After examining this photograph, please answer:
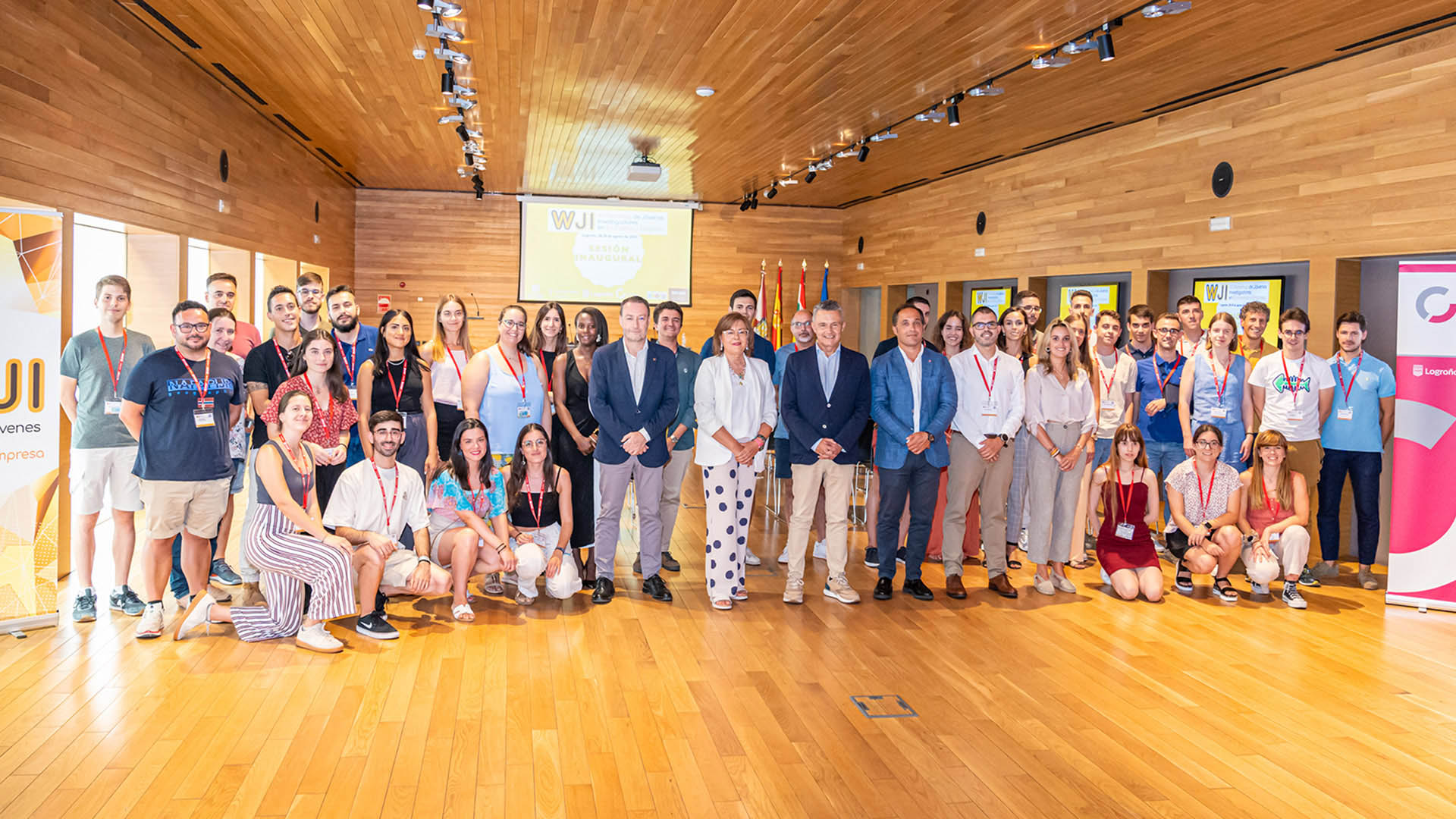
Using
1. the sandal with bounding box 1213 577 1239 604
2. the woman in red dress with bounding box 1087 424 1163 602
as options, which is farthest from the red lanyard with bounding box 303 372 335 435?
the sandal with bounding box 1213 577 1239 604

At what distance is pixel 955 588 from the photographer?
5805 millimetres

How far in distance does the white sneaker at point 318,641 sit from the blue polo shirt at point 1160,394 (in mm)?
5491

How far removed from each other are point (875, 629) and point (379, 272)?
12.2 meters

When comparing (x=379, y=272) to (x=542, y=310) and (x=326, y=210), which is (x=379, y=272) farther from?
(x=542, y=310)

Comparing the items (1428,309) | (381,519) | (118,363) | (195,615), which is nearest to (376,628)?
(381,519)

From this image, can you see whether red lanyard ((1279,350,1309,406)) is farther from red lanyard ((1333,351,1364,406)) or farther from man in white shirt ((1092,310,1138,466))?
man in white shirt ((1092,310,1138,466))

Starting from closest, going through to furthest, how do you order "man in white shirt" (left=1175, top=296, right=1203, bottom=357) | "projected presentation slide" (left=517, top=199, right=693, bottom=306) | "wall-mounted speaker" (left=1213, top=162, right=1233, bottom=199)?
"man in white shirt" (left=1175, top=296, right=1203, bottom=357), "wall-mounted speaker" (left=1213, top=162, right=1233, bottom=199), "projected presentation slide" (left=517, top=199, right=693, bottom=306)

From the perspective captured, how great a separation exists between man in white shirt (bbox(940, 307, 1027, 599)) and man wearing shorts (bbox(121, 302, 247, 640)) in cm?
397

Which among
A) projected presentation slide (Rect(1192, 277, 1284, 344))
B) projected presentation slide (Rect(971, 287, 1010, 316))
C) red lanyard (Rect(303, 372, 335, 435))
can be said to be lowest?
red lanyard (Rect(303, 372, 335, 435))

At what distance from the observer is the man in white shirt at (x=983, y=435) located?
5688 mm

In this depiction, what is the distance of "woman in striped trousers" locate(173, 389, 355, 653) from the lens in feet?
15.0

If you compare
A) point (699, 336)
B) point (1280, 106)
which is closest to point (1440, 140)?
point (1280, 106)

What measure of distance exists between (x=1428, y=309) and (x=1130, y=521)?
2071 mm

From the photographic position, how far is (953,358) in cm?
586
